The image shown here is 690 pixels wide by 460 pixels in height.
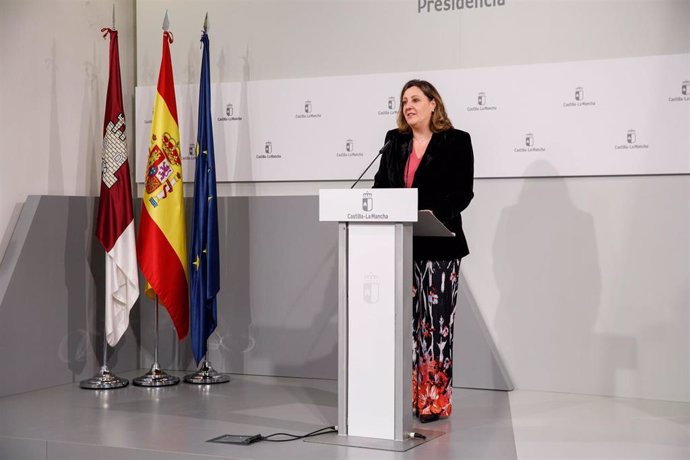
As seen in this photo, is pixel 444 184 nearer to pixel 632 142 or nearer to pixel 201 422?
pixel 632 142

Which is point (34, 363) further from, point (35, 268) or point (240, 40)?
point (240, 40)

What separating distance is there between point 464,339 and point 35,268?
2.50m

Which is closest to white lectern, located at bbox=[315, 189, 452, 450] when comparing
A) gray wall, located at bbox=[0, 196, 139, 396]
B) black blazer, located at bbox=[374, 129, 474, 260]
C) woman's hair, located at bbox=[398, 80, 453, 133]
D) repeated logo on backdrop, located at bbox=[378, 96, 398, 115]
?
black blazer, located at bbox=[374, 129, 474, 260]

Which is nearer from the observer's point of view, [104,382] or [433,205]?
[433,205]

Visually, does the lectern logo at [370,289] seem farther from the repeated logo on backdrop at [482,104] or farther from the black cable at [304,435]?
the repeated logo on backdrop at [482,104]

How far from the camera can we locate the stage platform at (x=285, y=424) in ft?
12.4

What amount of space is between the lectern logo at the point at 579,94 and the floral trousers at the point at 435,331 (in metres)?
1.43

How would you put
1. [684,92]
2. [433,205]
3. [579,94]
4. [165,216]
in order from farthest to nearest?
[165,216] → [579,94] → [684,92] → [433,205]

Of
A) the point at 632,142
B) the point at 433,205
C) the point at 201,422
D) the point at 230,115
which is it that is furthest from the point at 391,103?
the point at 201,422

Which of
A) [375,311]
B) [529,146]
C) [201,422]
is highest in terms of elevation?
[529,146]

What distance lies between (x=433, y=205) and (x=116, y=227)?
2099 mm

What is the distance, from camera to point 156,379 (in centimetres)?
550

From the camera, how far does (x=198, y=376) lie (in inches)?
222

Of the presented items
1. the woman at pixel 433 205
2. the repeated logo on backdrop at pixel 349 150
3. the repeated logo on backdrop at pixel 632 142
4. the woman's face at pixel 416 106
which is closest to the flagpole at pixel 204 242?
the repeated logo on backdrop at pixel 349 150
